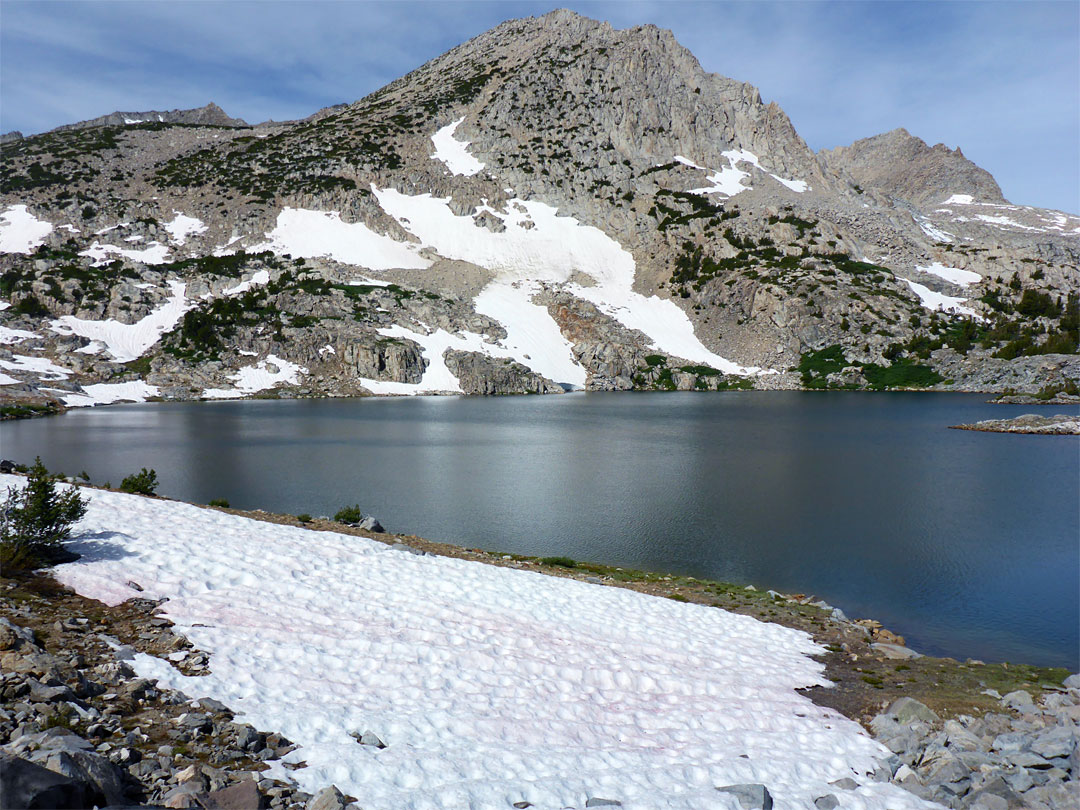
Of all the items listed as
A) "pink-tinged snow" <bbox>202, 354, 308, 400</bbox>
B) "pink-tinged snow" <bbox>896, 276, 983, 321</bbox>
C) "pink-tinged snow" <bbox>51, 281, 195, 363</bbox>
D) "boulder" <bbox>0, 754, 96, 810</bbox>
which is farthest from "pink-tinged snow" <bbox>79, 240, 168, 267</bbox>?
"pink-tinged snow" <bbox>896, 276, 983, 321</bbox>

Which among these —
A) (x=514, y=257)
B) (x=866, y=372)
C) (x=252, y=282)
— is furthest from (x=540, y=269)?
(x=866, y=372)

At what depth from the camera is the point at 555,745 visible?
8055mm

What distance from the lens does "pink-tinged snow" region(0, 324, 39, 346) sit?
82312mm

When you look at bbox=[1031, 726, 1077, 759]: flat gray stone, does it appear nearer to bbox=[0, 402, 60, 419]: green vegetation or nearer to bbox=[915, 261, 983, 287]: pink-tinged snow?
bbox=[0, 402, 60, 419]: green vegetation

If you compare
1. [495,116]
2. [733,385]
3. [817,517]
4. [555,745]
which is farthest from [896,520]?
[495,116]

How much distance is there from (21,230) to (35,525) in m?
150

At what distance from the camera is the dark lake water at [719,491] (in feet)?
63.0

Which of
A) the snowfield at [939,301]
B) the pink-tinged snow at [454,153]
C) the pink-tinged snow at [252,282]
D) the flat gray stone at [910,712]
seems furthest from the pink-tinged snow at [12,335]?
the snowfield at [939,301]

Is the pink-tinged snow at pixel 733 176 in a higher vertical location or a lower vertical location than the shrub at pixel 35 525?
higher

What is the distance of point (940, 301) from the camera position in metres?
119

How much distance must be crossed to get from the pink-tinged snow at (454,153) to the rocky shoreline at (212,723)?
151 meters

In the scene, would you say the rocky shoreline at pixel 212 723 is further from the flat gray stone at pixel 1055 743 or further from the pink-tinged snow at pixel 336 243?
the pink-tinged snow at pixel 336 243

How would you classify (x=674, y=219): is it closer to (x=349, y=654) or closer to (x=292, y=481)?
(x=292, y=481)

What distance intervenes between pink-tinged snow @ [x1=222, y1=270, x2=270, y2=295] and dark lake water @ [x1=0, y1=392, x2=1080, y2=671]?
4884 centimetres
